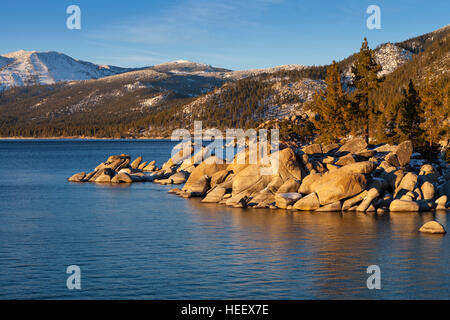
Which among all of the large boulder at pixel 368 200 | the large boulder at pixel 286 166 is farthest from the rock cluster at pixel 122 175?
the large boulder at pixel 368 200

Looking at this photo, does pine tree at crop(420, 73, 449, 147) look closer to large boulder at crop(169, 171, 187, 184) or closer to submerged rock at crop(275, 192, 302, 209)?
submerged rock at crop(275, 192, 302, 209)

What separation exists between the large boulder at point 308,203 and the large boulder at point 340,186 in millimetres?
566

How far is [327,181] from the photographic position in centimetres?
4403

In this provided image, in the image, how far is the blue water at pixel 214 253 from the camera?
21609mm

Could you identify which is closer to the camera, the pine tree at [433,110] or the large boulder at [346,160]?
the large boulder at [346,160]

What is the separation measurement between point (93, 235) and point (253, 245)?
37.9ft

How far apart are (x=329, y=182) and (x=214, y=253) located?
60.8ft

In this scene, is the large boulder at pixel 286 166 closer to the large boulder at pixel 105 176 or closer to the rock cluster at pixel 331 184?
the rock cluster at pixel 331 184

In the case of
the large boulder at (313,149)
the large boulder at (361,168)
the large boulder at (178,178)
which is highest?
the large boulder at (313,149)

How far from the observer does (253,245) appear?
30266 mm

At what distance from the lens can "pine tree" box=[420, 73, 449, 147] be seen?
224ft

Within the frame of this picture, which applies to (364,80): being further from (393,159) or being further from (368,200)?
(368,200)

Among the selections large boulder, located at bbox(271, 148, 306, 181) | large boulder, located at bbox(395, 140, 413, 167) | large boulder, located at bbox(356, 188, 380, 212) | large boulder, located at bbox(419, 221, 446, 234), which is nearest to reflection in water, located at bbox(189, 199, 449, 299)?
large boulder, located at bbox(419, 221, 446, 234)
